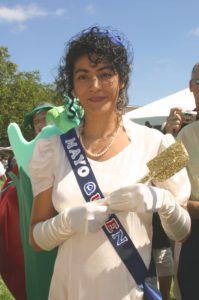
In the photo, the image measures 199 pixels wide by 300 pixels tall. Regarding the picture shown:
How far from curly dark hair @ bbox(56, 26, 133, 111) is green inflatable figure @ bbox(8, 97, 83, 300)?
0.46 feet

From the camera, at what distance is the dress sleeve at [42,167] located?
1.80 meters

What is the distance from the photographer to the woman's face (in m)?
1.82

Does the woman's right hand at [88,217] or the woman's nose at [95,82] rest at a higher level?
the woman's nose at [95,82]

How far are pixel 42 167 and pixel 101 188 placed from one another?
27 cm

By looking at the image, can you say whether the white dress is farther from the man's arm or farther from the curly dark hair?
the man's arm

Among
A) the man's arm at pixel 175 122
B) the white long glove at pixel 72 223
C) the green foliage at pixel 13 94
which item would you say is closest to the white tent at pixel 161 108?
the man's arm at pixel 175 122

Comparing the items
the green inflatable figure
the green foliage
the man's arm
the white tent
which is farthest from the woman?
the green foliage

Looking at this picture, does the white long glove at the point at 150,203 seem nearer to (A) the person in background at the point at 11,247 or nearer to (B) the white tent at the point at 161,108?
(A) the person in background at the point at 11,247

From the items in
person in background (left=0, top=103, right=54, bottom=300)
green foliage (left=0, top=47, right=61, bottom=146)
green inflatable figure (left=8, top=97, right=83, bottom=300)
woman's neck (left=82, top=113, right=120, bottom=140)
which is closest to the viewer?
woman's neck (left=82, top=113, right=120, bottom=140)

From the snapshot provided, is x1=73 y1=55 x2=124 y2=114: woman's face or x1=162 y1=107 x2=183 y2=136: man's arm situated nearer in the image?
x1=73 y1=55 x2=124 y2=114: woman's face

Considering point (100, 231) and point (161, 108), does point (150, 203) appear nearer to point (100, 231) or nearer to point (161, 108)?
point (100, 231)

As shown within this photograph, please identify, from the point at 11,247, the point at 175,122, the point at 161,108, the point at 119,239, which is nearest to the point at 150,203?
the point at 119,239

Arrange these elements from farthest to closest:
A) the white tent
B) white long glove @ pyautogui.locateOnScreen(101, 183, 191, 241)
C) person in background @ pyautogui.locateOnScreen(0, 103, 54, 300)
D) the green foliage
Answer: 1. the green foliage
2. the white tent
3. person in background @ pyautogui.locateOnScreen(0, 103, 54, 300)
4. white long glove @ pyautogui.locateOnScreen(101, 183, 191, 241)

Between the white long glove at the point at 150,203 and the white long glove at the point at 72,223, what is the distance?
0.18 feet
